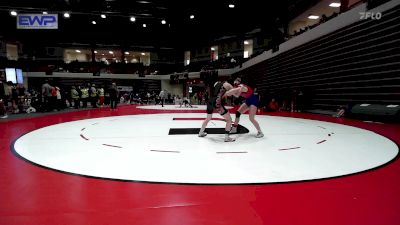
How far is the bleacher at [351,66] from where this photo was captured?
898 cm

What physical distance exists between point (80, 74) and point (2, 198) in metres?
37.3

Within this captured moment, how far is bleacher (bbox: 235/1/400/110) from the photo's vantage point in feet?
29.5

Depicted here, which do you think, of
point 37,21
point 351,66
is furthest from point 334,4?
point 37,21

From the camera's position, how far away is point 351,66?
11023mm

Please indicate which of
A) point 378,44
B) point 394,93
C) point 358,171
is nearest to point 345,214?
point 358,171

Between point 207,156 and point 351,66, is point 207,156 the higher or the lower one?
the lower one

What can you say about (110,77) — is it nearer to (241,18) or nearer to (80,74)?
(80,74)

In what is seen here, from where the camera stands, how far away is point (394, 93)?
8688 mm
